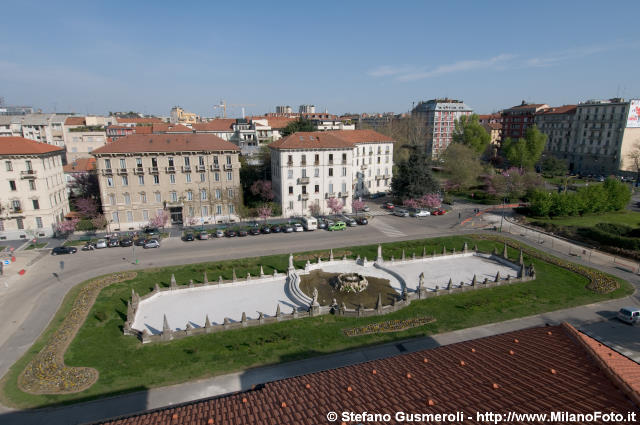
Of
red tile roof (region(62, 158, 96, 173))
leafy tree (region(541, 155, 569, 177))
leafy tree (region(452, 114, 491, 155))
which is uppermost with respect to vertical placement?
leafy tree (region(452, 114, 491, 155))

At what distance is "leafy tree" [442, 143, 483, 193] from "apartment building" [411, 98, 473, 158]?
160ft

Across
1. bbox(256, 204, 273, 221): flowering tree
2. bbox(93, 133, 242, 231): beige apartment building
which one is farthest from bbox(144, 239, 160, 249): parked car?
bbox(256, 204, 273, 221): flowering tree

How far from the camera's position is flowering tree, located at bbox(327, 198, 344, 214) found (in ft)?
207

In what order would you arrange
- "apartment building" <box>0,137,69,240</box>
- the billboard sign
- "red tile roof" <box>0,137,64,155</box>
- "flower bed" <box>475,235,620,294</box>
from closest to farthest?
"flower bed" <box>475,235,620,294</box>, "red tile roof" <box>0,137,64,155</box>, "apartment building" <box>0,137,69,240</box>, the billboard sign

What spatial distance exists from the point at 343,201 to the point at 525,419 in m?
55.9

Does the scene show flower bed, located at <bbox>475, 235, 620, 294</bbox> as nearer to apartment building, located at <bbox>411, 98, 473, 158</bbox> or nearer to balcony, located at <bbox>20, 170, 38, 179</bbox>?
balcony, located at <bbox>20, 170, 38, 179</bbox>

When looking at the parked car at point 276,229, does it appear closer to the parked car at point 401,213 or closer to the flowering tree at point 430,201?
the parked car at point 401,213

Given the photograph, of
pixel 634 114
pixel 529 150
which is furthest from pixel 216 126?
pixel 634 114

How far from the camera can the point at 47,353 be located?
24.9 meters

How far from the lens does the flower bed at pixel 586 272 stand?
35156mm

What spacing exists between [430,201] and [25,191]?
62248mm

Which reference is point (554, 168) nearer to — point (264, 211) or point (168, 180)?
point (264, 211)

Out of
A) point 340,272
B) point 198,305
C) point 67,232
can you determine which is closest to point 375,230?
point 340,272

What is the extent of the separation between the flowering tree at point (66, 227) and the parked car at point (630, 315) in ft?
206
